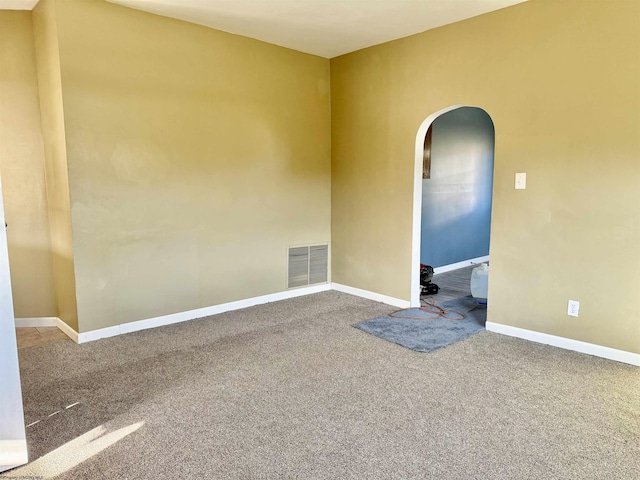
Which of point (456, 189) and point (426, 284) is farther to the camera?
point (456, 189)

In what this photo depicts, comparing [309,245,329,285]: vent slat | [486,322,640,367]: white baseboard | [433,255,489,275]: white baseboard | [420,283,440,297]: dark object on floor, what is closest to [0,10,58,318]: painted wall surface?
[309,245,329,285]: vent slat

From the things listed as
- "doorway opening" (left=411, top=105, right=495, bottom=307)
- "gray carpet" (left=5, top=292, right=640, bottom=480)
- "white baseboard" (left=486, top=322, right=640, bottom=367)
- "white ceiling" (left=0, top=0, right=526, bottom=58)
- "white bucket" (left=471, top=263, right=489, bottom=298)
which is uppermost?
"white ceiling" (left=0, top=0, right=526, bottom=58)

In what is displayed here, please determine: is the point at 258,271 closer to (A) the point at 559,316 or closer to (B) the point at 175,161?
(B) the point at 175,161

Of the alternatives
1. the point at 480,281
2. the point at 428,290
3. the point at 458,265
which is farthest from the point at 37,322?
the point at 458,265

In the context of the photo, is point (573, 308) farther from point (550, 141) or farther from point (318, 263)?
point (318, 263)

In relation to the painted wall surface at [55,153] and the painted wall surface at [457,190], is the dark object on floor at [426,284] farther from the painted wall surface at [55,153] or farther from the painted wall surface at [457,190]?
the painted wall surface at [55,153]

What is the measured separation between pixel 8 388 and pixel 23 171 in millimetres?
2488

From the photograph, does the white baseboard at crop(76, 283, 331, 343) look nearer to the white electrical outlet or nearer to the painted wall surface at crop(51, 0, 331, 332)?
the painted wall surface at crop(51, 0, 331, 332)

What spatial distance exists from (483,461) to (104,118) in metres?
3.50

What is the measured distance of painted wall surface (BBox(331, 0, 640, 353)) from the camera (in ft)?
9.84

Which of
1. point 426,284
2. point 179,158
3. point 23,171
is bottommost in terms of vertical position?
point 426,284

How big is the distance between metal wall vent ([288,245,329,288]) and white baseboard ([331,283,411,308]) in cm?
21

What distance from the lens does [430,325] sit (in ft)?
12.8

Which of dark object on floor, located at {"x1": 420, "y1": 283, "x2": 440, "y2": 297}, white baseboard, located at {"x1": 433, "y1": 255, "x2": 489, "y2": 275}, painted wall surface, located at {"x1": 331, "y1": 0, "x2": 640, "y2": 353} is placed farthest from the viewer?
white baseboard, located at {"x1": 433, "y1": 255, "x2": 489, "y2": 275}
